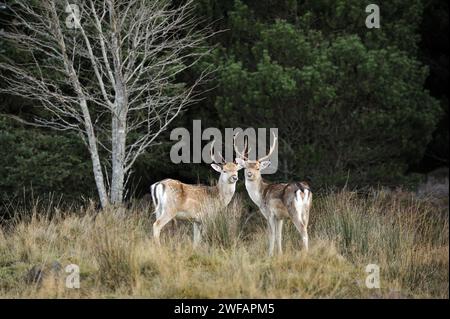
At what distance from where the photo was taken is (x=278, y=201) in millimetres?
10188

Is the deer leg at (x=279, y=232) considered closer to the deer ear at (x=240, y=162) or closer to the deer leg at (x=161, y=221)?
the deer ear at (x=240, y=162)

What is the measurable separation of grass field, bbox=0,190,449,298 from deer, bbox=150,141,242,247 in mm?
324

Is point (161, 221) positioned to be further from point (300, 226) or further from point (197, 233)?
point (300, 226)

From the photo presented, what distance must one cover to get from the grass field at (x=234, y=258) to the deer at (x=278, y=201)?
22cm

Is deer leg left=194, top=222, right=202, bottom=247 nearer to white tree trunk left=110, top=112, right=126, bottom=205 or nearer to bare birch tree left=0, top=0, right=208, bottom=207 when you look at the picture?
bare birch tree left=0, top=0, right=208, bottom=207

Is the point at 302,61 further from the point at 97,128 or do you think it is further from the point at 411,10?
the point at 97,128

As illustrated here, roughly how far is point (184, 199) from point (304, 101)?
4.57m

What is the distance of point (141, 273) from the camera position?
8367 millimetres

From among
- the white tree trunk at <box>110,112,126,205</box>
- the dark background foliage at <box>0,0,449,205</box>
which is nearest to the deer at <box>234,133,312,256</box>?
the white tree trunk at <box>110,112,126,205</box>

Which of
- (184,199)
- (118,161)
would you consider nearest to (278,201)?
(184,199)

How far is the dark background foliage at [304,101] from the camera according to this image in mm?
13938

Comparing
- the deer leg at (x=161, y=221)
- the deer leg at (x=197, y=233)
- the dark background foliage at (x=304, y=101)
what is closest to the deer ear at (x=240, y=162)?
the deer leg at (x=197, y=233)
